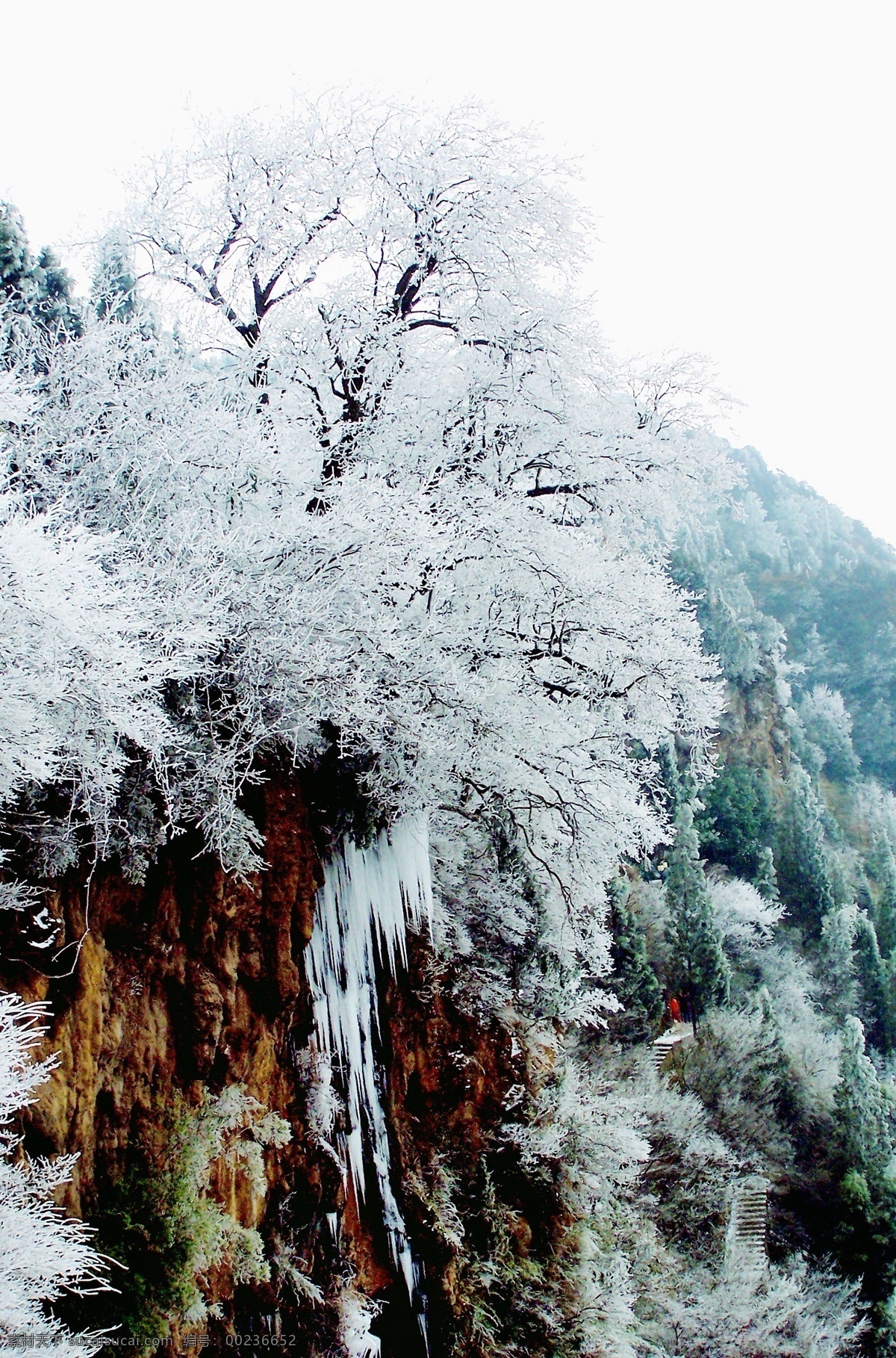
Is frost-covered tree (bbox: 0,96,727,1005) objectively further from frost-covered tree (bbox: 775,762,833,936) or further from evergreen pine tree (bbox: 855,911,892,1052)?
frost-covered tree (bbox: 775,762,833,936)

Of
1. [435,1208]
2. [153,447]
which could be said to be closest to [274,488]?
[153,447]

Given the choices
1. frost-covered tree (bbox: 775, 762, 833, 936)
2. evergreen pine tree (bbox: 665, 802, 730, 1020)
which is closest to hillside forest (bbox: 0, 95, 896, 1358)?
evergreen pine tree (bbox: 665, 802, 730, 1020)

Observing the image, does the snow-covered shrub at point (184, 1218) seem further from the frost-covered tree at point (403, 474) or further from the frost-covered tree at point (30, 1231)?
the frost-covered tree at point (403, 474)

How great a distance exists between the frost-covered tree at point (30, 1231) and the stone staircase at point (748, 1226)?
19185mm

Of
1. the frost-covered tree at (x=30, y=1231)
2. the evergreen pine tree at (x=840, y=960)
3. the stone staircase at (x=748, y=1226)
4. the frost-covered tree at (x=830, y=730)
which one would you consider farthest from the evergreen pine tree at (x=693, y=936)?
the frost-covered tree at (x=830, y=730)

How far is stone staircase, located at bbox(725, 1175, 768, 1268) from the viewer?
753 inches

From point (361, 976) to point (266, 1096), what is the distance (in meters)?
1.43

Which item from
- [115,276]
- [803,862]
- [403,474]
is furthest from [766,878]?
[115,276]

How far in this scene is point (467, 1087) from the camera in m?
7.59

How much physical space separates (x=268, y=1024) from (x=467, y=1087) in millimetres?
2628

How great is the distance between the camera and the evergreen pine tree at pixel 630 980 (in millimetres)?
23219

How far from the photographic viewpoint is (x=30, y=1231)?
3238 mm

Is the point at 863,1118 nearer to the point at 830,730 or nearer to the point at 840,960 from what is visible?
the point at 840,960

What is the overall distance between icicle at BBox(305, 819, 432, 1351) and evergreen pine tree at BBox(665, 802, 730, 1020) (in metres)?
22.1
